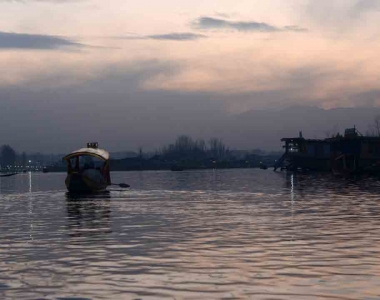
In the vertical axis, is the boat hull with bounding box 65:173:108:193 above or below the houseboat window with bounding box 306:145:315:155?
below

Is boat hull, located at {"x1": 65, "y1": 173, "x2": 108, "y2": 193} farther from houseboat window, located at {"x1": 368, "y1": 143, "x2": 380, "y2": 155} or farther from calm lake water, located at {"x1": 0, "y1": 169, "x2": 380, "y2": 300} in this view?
houseboat window, located at {"x1": 368, "y1": 143, "x2": 380, "y2": 155}

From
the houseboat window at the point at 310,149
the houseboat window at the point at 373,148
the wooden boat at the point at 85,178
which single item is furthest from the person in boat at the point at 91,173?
the houseboat window at the point at 310,149

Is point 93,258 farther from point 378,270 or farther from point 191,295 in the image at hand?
point 378,270

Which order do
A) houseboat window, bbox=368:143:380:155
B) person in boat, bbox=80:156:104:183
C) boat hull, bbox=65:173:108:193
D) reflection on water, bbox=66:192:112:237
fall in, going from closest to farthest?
reflection on water, bbox=66:192:112:237
boat hull, bbox=65:173:108:193
person in boat, bbox=80:156:104:183
houseboat window, bbox=368:143:380:155

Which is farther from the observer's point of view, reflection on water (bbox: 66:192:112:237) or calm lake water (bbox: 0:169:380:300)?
reflection on water (bbox: 66:192:112:237)

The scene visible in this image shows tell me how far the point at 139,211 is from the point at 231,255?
2015cm

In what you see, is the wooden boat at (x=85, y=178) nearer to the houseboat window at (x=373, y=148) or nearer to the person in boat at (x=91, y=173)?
the person in boat at (x=91, y=173)

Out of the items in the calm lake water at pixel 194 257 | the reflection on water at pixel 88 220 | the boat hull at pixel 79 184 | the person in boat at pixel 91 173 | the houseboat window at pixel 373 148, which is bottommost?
the reflection on water at pixel 88 220

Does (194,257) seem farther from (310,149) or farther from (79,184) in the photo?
(310,149)

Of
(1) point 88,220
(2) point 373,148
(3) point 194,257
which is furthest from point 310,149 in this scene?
(3) point 194,257

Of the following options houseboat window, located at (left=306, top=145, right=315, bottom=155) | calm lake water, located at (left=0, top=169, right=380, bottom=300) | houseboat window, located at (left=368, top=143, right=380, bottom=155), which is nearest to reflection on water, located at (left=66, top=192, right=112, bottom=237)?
calm lake water, located at (left=0, top=169, right=380, bottom=300)

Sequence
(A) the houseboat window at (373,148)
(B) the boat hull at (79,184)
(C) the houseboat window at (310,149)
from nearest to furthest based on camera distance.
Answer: (B) the boat hull at (79,184) < (A) the houseboat window at (373,148) < (C) the houseboat window at (310,149)

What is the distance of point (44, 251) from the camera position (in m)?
21.0

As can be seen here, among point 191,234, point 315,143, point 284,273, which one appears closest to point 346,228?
point 191,234
